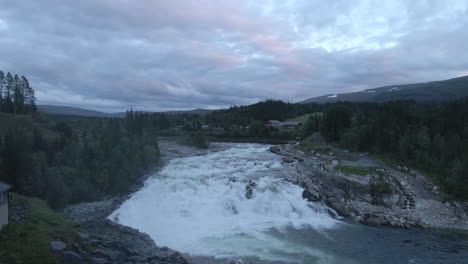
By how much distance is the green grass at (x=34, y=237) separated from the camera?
12.5 metres

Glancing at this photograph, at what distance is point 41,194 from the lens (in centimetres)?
2373

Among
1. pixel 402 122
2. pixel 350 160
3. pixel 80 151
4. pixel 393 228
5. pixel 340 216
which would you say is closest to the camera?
pixel 393 228

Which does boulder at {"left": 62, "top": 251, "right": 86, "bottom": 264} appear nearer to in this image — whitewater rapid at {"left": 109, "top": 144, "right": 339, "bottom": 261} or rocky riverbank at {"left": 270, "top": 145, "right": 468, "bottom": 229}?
whitewater rapid at {"left": 109, "top": 144, "right": 339, "bottom": 261}

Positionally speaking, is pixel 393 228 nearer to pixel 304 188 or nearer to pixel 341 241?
pixel 341 241

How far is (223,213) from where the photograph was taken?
2511 cm

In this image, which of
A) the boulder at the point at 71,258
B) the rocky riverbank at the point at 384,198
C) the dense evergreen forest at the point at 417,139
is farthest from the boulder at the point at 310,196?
the boulder at the point at 71,258

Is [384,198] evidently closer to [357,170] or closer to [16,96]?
[357,170]

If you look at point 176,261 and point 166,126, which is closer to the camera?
point 176,261

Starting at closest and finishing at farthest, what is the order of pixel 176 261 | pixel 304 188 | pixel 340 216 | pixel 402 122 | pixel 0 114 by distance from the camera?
pixel 176 261, pixel 340 216, pixel 304 188, pixel 402 122, pixel 0 114

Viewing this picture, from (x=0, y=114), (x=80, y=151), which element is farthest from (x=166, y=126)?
(x=80, y=151)

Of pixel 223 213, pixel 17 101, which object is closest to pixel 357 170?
pixel 223 213

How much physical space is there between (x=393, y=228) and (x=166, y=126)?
85.6 metres

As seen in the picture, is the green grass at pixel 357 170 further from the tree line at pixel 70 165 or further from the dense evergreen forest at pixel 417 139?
the tree line at pixel 70 165

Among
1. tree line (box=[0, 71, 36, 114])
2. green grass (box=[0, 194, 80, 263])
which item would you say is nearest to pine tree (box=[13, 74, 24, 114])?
tree line (box=[0, 71, 36, 114])
